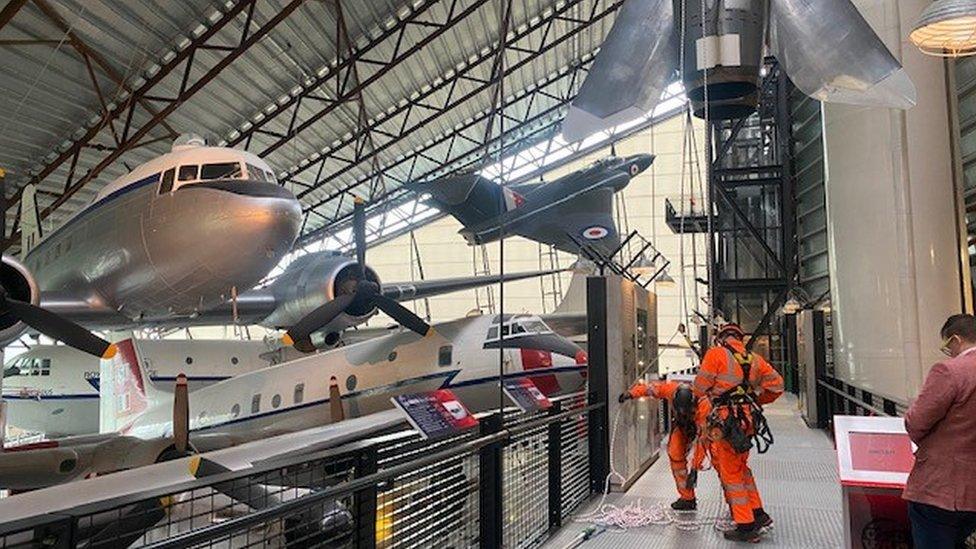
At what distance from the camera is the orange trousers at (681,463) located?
558 centimetres

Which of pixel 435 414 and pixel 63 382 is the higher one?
pixel 435 414

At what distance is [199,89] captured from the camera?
48.1 feet

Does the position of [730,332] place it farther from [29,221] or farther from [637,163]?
[637,163]

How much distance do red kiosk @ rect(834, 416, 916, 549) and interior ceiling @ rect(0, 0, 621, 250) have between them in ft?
23.6

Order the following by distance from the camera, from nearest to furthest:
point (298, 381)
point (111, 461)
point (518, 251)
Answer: point (111, 461), point (298, 381), point (518, 251)

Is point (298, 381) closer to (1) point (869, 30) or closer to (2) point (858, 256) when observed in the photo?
(2) point (858, 256)

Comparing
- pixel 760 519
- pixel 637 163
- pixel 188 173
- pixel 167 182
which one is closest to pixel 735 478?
pixel 760 519

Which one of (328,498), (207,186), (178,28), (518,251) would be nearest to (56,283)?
(207,186)

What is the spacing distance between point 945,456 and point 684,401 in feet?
8.78

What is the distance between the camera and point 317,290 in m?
10.5

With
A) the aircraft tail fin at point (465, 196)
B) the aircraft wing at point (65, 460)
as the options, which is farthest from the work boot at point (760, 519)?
the aircraft tail fin at point (465, 196)

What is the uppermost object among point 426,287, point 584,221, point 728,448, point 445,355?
point 584,221

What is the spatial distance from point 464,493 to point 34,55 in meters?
12.4

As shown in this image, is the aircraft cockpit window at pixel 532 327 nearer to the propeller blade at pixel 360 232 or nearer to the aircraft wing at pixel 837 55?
Answer: the propeller blade at pixel 360 232
